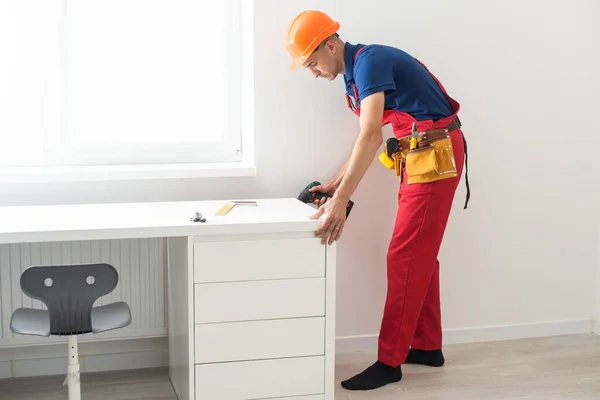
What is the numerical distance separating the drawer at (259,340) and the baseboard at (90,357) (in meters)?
0.72

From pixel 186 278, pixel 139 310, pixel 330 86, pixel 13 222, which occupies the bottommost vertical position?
pixel 139 310

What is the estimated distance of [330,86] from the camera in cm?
340

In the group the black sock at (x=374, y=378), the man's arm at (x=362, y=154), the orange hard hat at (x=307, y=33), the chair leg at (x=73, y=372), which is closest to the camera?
the chair leg at (x=73, y=372)

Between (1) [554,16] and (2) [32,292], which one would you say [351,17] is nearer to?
(1) [554,16]

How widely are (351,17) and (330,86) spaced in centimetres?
29

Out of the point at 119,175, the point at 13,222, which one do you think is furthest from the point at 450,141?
the point at 13,222

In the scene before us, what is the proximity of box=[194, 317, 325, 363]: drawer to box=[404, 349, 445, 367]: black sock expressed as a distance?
738mm

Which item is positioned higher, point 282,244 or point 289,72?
point 289,72

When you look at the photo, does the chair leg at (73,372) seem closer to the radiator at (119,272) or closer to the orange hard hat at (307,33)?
the radiator at (119,272)

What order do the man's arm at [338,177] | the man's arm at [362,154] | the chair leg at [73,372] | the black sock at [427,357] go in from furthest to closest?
the black sock at [427,357] → the man's arm at [338,177] → the man's arm at [362,154] → the chair leg at [73,372]

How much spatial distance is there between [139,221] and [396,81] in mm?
1055

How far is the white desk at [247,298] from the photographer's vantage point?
2.70 meters

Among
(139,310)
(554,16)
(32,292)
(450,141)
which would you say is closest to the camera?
(32,292)

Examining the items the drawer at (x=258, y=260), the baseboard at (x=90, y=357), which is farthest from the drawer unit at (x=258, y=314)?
the baseboard at (x=90, y=357)
